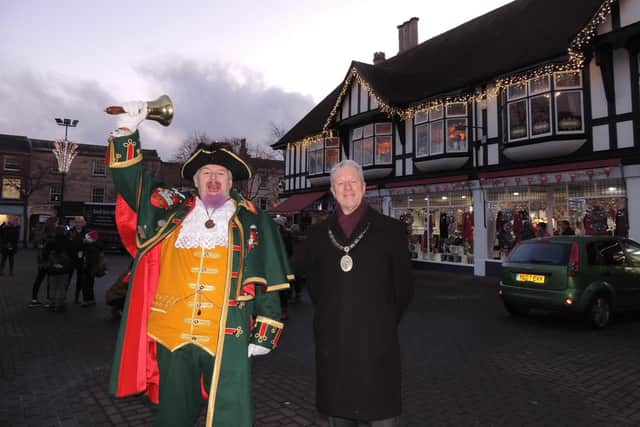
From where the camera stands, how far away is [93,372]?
532cm

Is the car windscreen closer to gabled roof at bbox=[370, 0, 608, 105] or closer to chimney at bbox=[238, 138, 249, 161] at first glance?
gabled roof at bbox=[370, 0, 608, 105]

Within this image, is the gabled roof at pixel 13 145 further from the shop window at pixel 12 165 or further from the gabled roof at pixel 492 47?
the gabled roof at pixel 492 47

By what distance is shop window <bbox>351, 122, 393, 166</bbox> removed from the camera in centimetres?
1973

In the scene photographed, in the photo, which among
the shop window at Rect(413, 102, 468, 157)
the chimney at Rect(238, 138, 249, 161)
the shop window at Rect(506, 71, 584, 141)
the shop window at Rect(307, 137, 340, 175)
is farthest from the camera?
the chimney at Rect(238, 138, 249, 161)

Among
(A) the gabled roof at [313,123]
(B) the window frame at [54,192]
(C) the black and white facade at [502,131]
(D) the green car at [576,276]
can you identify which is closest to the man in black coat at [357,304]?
(D) the green car at [576,276]

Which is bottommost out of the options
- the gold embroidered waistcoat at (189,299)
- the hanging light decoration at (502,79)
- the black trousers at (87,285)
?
the black trousers at (87,285)

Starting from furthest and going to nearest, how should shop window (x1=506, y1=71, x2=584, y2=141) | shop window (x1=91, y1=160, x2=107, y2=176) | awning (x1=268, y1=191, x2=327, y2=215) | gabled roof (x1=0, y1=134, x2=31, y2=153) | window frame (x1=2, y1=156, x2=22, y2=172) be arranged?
1. shop window (x1=91, y1=160, x2=107, y2=176)
2. gabled roof (x1=0, y1=134, x2=31, y2=153)
3. window frame (x1=2, y1=156, x2=22, y2=172)
4. awning (x1=268, y1=191, x2=327, y2=215)
5. shop window (x1=506, y1=71, x2=584, y2=141)

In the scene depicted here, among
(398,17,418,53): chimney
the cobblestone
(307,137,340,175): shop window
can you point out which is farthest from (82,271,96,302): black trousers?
(398,17,418,53): chimney

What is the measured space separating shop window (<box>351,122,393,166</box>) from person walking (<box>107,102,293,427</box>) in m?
17.2

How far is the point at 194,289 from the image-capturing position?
2.69m

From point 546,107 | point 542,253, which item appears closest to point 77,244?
point 542,253

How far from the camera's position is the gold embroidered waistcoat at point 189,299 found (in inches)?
104

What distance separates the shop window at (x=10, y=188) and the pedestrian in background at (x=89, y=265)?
36.8 metres

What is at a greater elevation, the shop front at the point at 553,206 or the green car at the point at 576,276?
the shop front at the point at 553,206
